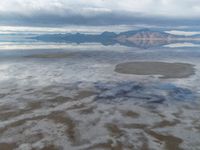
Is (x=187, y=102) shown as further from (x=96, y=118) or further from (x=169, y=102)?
(x=96, y=118)

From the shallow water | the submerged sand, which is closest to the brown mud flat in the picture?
the submerged sand

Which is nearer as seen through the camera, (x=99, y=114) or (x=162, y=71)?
(x=99, y=114)

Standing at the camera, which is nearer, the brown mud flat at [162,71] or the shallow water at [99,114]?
the shallow water at [99,114]

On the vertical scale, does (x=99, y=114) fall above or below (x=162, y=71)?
above

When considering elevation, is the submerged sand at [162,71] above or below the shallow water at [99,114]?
below

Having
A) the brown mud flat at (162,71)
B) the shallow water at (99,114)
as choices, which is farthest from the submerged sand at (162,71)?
the shallow water at (99,114)

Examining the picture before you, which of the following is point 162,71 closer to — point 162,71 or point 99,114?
point 162,71

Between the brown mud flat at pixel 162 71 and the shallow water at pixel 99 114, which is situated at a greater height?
the shallow water at pixel 99 114

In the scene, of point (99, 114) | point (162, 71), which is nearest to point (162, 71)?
point (162, 71)

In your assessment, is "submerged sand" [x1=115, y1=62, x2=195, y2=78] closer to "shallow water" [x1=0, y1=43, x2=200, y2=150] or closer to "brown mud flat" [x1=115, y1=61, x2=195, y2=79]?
"brown mud flat" [x1=115, y1=61, x2=195, y2=79]

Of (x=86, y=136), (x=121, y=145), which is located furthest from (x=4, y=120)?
(x=121, y=145)

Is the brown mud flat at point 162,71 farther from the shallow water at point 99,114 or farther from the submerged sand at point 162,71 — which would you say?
the shallow water at point 99,114
